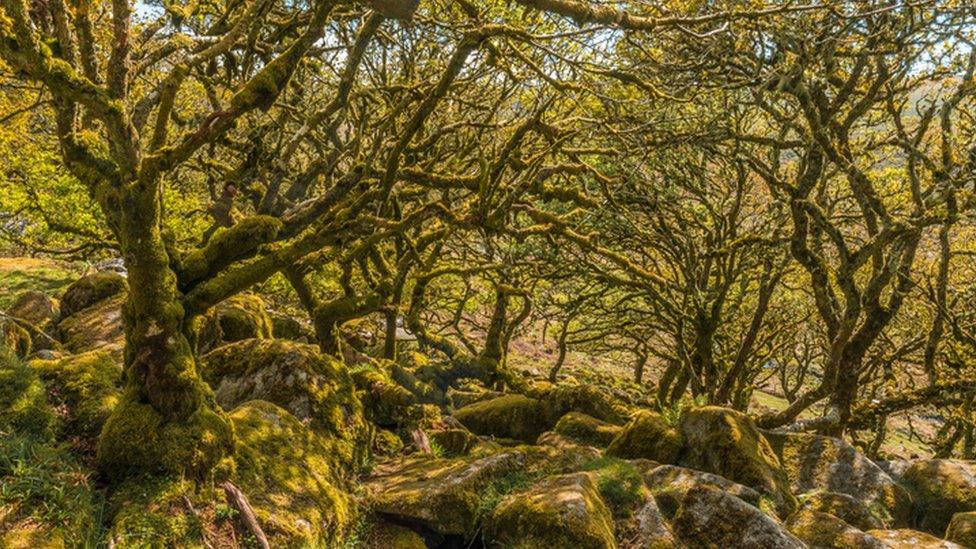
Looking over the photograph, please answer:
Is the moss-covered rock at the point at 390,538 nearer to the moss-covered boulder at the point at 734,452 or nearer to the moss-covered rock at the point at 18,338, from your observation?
the moss-covered boulder at the point at 734,452

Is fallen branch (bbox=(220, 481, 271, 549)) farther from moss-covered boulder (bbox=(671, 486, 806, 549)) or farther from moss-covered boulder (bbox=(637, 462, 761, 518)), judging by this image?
moss-covered boulder (bbox=(637, 462, 761, 518))

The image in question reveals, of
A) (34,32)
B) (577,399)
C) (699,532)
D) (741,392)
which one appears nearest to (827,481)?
(699,532)

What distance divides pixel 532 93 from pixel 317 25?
33.9 feet

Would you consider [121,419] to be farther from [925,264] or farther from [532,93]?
[925,264]

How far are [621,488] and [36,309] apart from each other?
11.9m

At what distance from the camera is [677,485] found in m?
8.35

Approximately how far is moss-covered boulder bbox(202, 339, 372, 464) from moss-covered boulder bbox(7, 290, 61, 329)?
16.2ft

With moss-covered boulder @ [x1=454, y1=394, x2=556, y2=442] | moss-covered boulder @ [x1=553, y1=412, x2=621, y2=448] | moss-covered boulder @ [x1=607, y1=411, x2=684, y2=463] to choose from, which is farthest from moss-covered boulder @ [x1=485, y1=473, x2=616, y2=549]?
moss-covered boulder @ [x1=454, y1=394, x2=556, y2=442]

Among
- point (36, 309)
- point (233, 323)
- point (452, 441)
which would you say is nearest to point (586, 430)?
point (452, 441)

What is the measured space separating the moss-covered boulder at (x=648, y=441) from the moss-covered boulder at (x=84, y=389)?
26.4 feet

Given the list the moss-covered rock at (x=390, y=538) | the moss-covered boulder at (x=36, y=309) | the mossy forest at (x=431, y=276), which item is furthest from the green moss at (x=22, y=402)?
the moss-covered boulder at (x=36, y=309)

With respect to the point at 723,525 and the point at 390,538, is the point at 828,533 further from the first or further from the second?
the point at 390,538

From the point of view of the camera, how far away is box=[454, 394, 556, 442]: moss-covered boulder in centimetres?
1302

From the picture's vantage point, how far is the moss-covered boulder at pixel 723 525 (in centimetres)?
651
